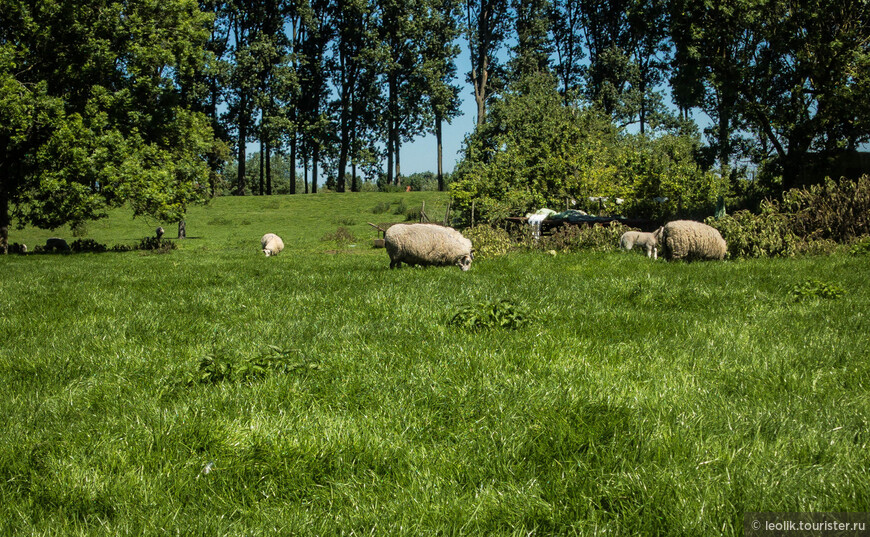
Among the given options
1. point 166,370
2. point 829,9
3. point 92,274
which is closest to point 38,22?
point 92,274

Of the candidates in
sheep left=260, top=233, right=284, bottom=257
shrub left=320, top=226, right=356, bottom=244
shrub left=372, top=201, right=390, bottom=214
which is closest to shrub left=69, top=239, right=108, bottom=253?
sheep left=260, top=233, right=284, bottom=257

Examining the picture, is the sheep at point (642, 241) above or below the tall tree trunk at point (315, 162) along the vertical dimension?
below

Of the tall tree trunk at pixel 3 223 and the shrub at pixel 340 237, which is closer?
the tall tree trunk at pixel 3 223

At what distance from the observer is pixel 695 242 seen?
14102 mm

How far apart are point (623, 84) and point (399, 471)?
60.9m

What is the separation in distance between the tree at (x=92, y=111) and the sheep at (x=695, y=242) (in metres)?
22.6

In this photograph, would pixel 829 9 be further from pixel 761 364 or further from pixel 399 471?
pixel 399 471

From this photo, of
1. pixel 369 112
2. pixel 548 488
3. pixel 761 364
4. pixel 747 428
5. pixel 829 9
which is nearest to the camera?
pixel 548 488

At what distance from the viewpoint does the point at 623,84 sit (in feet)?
188

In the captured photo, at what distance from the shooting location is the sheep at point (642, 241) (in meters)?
17.0

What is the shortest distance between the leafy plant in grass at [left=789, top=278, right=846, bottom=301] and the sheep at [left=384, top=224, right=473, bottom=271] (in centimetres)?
763

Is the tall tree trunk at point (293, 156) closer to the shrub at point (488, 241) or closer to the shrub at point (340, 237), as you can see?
the shrub at point (340, 237)

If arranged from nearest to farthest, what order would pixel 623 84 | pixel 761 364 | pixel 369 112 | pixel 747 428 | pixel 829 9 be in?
pixel 747 428 → pixel 761 364 → pixel 829 9 → pixel 623 84 → pixel 369 112

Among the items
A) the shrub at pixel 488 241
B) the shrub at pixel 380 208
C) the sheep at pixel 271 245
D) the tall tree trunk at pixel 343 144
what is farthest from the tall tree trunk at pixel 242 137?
the shrub at pixel 488 241
